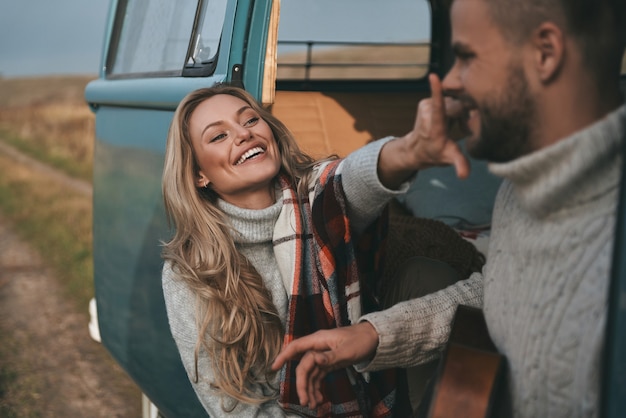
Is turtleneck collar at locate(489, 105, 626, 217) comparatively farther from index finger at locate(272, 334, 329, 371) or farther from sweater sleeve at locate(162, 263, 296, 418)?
sweater sleeve at locate(162, 263, 296, 418)

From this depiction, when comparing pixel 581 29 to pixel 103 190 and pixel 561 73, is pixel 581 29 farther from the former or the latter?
pixel 103 190

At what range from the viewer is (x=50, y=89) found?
2073 centimetres

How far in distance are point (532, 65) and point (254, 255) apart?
1.09 m

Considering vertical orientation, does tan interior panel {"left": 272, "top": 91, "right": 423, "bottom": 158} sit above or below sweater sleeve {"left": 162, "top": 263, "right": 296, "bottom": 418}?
above

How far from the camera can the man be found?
1.15 meters

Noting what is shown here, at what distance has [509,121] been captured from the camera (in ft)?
4.11

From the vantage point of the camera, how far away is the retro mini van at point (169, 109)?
2309 millimetres

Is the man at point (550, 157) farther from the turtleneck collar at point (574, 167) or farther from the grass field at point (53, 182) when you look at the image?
the grass field at point (53, 182)

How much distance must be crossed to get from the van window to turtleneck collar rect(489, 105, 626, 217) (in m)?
1.36

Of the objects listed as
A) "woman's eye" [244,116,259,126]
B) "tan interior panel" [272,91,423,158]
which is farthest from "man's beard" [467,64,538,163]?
"tan interior panel" [272,91,423,158]

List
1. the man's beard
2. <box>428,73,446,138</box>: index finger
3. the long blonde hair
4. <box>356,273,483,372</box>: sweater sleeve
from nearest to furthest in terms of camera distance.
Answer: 1. the man's beard
2. <box>428,73,446,138</box>: index finger
3. <box>356,273,483,372</box>: sweater sleeve
4. the long blonde hair

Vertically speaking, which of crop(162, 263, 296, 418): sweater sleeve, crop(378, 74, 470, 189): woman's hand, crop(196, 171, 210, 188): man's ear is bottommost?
crop(162, 263, 296, 418): sweater sleeve

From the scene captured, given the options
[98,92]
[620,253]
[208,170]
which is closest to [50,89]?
[98,92]

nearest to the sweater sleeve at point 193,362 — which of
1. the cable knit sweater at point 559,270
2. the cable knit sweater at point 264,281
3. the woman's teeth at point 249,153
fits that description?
the cable knit sweater at point 264,281
